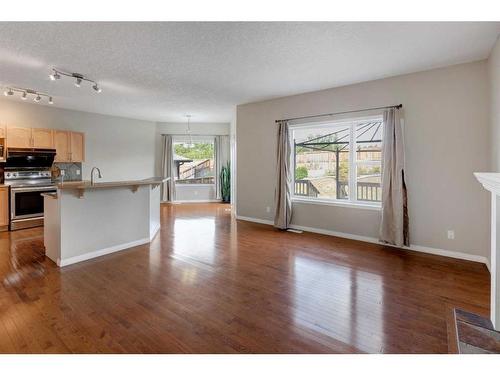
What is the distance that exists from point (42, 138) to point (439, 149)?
7.48 meters

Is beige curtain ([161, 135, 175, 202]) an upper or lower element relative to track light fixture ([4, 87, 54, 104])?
lower

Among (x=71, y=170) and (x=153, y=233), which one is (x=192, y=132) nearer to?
(x=71, y=170)

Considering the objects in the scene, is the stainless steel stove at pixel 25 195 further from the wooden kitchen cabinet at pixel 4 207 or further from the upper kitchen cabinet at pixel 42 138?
the upper kitchen cabinet at pixel 42 138

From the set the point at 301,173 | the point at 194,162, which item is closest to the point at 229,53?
the point at 301,173

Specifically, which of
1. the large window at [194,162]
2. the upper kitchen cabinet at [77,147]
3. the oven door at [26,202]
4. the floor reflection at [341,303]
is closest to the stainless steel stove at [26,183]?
the oven door at [26,202]

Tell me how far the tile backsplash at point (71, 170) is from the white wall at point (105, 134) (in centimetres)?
12

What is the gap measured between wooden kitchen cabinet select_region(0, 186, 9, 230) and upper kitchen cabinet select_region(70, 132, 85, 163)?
4.84 feet

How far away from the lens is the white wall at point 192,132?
28.6 ft

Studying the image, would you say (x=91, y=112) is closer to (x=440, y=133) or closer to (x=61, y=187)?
(x=61, y=187)

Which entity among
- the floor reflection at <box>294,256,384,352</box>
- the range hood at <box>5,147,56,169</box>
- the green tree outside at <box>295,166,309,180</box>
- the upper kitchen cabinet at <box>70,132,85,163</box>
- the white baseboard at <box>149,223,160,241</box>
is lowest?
the floor reflection at <box>294,256,384,352</box>

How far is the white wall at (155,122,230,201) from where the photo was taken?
8.71 m

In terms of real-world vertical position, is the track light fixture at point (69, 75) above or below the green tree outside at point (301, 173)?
above

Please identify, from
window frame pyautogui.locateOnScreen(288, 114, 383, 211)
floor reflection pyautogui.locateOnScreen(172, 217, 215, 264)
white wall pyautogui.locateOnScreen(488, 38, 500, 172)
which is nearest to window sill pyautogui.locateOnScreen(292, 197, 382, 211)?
window frame pyautogui.locateOnScreen(288, 114, 383, 211)

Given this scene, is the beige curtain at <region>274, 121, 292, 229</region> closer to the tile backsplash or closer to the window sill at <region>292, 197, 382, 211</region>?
the window sill at <region>292, 197, 382, 211</region>
